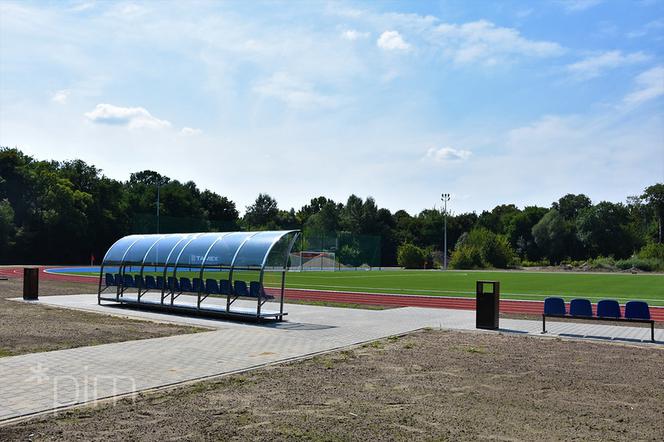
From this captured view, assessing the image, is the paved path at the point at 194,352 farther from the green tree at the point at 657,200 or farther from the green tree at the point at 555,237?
the green tree at the point at 657,200

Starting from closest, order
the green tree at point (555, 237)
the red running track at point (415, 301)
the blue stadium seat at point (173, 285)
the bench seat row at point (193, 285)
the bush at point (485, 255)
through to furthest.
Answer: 1. the bench seat row at point (193, 285)
2. the blue stadium seat at point (173, 285)
3. the red running track at point (415, 301)
4. the bush at point (485, 255)
5. the green tree at point (555, 237)

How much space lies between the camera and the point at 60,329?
1229 centimetres

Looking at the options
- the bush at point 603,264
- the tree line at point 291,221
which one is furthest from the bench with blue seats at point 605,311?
the bush at point 603,264

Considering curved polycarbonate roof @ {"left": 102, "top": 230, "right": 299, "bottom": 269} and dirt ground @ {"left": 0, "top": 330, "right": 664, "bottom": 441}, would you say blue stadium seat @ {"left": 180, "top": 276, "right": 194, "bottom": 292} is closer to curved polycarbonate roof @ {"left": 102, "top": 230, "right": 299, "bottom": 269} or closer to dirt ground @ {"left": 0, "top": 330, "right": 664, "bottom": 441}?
curved polycarbonate roof @ {"left": 102, "top": 230, "right": 299, "bottom": 269}

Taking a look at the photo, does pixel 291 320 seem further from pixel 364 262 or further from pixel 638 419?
pixel 364 262

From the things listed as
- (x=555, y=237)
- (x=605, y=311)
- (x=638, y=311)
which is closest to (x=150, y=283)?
(x=605, y=311)

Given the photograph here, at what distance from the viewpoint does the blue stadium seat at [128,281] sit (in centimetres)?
1847

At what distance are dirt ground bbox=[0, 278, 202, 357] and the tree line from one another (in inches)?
1630

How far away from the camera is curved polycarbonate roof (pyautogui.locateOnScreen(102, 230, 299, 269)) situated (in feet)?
50.3

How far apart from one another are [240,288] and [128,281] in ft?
16.8

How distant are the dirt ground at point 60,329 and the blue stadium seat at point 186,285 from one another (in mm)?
2484

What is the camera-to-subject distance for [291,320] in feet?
48.6

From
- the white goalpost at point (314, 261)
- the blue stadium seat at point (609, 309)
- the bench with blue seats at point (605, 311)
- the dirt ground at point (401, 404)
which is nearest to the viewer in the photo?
the dirt ground at point (401, 404)

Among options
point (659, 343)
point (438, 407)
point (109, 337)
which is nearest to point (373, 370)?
point (438, 407)
